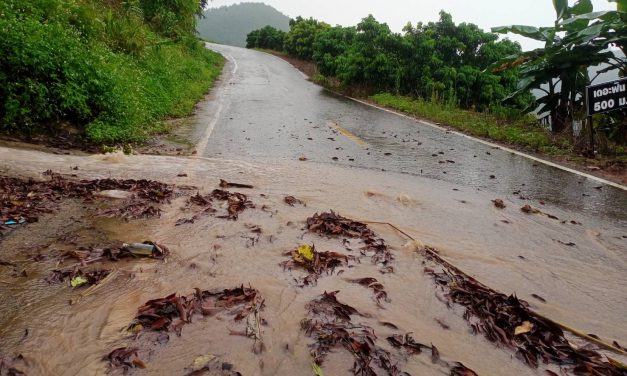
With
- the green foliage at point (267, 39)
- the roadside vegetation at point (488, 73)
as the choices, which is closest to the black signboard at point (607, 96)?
the roadside vegetation at point (488, 73)

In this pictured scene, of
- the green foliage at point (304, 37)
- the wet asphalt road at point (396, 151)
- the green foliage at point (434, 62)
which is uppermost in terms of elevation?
the green foliage at point (304, 37)

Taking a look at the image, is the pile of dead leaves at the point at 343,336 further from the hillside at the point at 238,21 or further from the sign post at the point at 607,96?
the hillside at the point at 238,21

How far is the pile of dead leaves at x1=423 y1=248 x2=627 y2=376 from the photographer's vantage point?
7.32 ft

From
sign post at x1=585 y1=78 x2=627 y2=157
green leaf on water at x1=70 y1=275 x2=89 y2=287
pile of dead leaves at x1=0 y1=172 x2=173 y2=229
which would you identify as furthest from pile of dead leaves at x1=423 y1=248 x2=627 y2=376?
sign post at x1=585 y1=78 x2=627 y2=157

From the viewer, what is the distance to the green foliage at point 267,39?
139 feet

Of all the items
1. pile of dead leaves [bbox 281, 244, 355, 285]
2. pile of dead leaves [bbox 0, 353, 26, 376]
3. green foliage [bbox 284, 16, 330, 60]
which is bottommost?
pile of dead leaves [bbox 0, 353, 26, 376]

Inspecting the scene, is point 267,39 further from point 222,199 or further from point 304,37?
point 222,199

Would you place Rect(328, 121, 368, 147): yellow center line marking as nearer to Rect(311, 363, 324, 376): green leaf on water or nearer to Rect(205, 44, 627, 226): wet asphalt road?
Rect(205, 44, 627, 226): wet asphalt road

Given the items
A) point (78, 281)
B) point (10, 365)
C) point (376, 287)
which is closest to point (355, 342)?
point (376, 287)

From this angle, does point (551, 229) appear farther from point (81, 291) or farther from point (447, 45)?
point (447, 45)

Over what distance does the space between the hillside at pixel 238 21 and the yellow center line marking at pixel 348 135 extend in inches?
4955

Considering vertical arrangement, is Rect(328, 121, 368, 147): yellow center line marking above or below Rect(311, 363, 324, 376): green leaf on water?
above

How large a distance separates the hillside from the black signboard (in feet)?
424

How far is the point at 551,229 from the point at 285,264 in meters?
2.86
